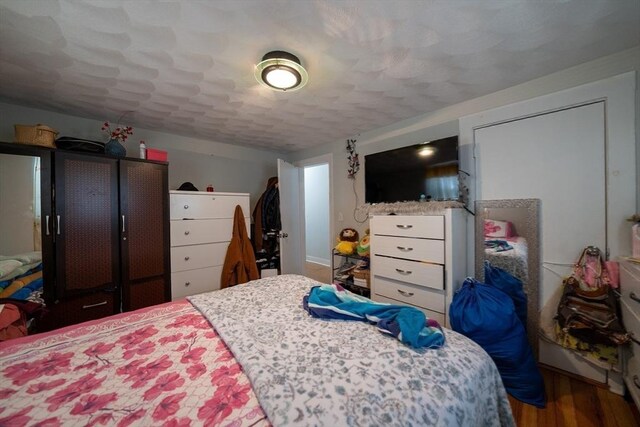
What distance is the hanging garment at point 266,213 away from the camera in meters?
Answer: 3.37

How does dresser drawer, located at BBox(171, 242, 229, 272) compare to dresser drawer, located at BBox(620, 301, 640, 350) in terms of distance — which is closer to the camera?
dresser drawer, located at BBox(620, 301, 640, 350)

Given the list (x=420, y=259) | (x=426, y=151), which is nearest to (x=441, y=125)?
(x=426, y=151)

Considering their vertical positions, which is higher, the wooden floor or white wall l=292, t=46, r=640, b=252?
white wall l=292, t=46, r=640, b=252

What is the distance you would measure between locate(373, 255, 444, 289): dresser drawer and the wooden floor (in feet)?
2.72

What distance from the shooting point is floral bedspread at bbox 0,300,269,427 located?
0.65m

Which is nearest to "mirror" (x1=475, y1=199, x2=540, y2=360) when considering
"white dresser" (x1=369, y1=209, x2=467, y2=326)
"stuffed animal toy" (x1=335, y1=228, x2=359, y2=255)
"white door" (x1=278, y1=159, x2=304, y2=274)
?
"white dresser" (x1=369, y1=209, x2=467, y2=326)

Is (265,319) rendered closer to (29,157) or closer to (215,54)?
(215,54)

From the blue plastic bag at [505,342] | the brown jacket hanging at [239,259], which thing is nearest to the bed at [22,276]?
the brown jacket hanging at [239,259]

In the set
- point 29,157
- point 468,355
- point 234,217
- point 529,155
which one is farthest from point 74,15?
point 529,155

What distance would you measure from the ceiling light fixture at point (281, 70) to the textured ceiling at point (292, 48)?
1.8 inches

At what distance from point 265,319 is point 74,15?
1.77 meters

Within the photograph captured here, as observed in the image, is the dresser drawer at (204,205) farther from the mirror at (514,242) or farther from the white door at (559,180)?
the white door at (559,180)

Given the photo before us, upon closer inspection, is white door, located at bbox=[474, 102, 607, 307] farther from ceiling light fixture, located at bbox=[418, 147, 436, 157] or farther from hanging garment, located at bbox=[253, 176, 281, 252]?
hanging garment, located at bbox=[253, 176, 281, 252]

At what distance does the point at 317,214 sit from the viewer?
5.10 meters
